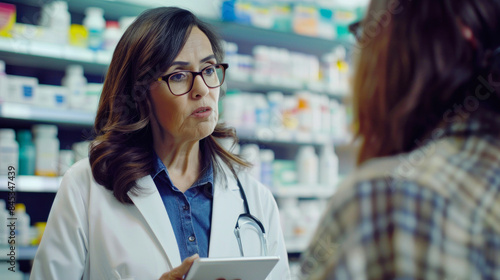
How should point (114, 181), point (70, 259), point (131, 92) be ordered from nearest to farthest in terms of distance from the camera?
point (70, 259)
point (114, 181)
point (131, 92)

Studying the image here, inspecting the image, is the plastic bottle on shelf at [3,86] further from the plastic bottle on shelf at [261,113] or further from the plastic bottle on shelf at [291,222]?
the plastic bottle on shelf at [291,222]

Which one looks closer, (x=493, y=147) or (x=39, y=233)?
(x=493, y=147)

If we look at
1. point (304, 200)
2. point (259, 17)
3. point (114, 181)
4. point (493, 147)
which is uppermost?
point (259, 17)

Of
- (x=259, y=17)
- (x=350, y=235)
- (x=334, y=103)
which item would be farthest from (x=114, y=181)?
(x=334, y=103)

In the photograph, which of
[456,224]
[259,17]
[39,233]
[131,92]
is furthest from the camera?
[259,17]

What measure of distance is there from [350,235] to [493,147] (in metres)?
0.22

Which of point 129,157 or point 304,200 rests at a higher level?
point 129,157

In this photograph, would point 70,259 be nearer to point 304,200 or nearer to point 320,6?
point 304,200

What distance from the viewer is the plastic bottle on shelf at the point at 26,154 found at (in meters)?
2.37

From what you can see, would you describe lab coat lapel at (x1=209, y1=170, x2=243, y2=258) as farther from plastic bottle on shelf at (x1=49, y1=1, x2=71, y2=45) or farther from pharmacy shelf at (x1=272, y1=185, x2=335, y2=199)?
pharmacy shelf at (x1=272, y1=185, x2=335, y2=199)

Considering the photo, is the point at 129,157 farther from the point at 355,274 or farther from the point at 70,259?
the point at 355,274

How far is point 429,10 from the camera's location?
617 millimetres

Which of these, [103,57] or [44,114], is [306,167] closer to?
[103,57]

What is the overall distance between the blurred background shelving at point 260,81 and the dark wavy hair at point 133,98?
3.15 ft
